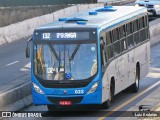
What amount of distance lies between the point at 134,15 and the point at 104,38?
425 cm

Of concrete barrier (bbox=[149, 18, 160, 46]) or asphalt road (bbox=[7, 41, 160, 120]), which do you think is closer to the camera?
asphalt road (bbox=[7, 41, 160, 120])

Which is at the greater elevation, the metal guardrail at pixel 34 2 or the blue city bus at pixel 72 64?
the blue city bus at pixel 72 64

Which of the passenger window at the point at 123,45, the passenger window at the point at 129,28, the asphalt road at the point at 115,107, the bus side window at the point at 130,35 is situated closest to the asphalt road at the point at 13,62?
the asphalt road at the point at 115,107

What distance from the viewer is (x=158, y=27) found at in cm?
4178

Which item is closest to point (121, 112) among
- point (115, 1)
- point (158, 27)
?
point (158, 27)

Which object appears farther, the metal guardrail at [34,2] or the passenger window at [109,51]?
the metal guardrail at [34,2]

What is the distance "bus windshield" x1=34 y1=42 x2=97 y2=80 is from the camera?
20344 millimetres

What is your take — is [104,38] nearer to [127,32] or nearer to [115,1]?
[127,32]

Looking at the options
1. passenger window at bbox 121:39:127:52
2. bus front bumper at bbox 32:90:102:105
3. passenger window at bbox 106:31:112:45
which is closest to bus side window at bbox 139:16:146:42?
passenger window at bbox 121:39:127:52

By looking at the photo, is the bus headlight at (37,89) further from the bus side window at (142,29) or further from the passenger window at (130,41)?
the bus side window at (142,29)

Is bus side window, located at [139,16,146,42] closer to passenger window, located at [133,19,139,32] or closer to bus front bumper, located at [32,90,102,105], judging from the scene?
passenger window, located at [133,19,139,32]

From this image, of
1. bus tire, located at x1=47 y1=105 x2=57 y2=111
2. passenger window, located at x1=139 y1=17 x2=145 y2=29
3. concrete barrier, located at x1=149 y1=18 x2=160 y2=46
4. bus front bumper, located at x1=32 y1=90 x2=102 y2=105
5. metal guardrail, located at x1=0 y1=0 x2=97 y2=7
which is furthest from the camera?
metal guardrail, located at x1=0 y1=0 x2=97 y2=7

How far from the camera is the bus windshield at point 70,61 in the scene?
20.3 metres

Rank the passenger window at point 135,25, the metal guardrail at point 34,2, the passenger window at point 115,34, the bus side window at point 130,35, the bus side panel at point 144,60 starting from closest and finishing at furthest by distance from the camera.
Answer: the passenger window at point 115,34, the bus side window at point 130,35, the passenger window at point 135,25, the bus side panel at point 144,60, the metal guardrail at point 34,2
